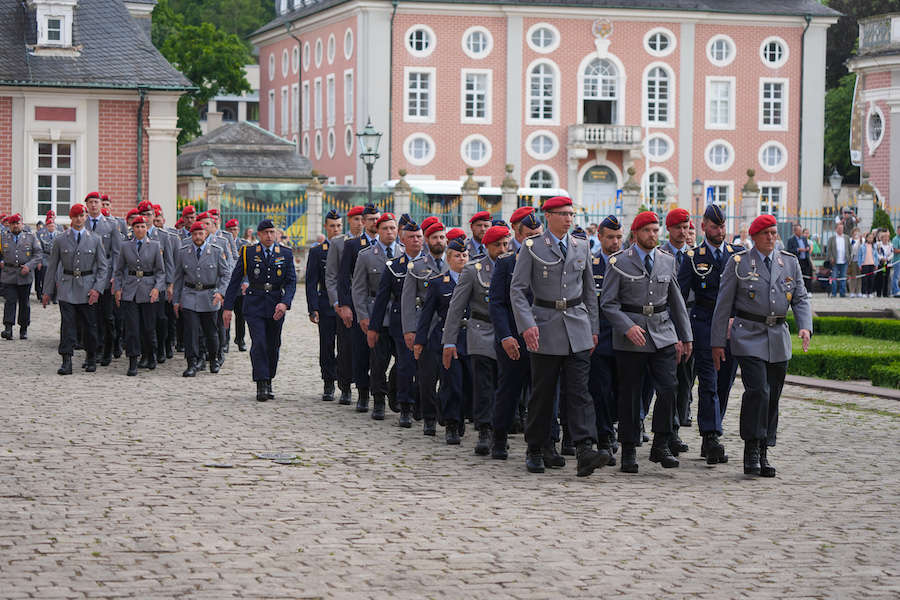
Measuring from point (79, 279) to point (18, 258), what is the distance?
5.73 meters

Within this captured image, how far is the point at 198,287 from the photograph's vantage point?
17.8 meters

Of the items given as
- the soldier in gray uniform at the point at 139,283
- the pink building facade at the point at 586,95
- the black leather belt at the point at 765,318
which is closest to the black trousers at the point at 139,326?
the soldier in gray uniform at the point at 139,283

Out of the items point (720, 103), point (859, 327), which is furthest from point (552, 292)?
point (720, 103)

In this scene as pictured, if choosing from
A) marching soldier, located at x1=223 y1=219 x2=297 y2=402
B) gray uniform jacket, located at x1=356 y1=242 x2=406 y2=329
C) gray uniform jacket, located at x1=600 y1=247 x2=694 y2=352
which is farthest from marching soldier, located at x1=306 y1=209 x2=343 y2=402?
gray uniform jacket, located at x1=600 y1=247 x2=694 y2=352

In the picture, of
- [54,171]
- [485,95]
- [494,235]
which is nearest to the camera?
[494,235]

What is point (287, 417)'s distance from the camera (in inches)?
551

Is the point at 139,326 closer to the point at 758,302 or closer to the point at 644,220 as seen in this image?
the point at 644,220

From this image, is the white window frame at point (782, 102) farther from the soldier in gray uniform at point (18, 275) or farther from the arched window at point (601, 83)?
the soldier in gray uniform at point (18, 275)

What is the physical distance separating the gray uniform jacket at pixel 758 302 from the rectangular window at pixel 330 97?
52.3m

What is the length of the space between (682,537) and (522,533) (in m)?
0.87

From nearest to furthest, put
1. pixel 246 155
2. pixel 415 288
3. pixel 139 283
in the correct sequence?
pixel 415 288 → pixel 139 283 → pixel 246 155

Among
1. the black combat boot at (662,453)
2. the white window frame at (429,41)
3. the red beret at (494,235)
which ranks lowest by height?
the black combat boot at (662,453)

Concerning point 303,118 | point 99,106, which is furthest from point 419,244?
point 303,118

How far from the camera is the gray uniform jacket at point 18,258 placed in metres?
23.5
